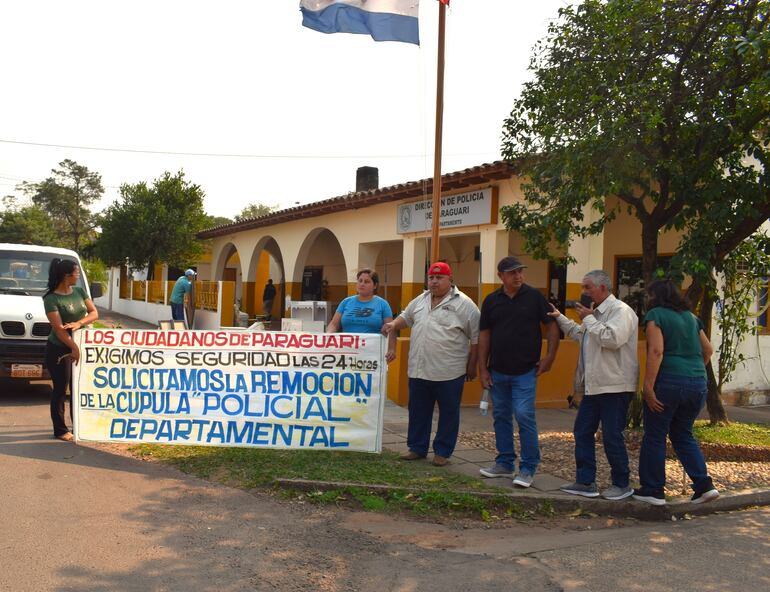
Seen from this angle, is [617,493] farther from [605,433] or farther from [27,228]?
[27,228]

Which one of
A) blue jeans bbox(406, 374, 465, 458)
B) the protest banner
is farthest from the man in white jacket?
the protest banner

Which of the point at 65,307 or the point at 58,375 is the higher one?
A: the point at 65,307

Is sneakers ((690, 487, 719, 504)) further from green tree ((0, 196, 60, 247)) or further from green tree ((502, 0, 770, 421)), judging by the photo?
green tree ((0, 196, 60, 247))

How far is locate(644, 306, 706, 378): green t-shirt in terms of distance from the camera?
5312 mm

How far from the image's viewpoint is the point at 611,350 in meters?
5.38

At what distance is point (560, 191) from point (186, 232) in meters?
21.3

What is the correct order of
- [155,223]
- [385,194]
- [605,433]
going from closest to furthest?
[605,433] < [385,194] < [155,223]

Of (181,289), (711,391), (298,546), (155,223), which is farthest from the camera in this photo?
(155,223)

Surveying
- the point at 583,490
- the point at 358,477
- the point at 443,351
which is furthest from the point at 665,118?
the point at 358,477

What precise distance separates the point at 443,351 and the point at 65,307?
3.72 m

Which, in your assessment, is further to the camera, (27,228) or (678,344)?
(27,228)

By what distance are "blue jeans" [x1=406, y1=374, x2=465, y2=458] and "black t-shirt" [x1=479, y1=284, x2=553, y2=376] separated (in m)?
0.50

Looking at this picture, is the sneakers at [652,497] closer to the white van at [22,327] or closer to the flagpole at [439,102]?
the flagpole at [439,102]

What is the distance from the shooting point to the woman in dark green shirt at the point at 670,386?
530cm
